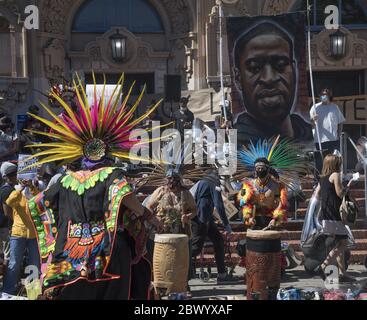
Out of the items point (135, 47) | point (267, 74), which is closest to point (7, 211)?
point (267, 74)

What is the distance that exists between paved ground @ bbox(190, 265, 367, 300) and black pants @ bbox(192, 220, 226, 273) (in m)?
0.31

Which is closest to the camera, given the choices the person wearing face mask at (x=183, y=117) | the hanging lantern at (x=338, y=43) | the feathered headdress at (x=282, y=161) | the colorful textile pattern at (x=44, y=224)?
the colorful textile pattern at (x=44, y=224)

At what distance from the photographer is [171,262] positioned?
345 inches

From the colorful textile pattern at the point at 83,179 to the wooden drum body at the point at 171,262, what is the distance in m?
2.31

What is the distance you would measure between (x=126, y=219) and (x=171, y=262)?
7.21 feet

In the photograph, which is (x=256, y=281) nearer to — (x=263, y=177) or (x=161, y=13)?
(x=263, y=177)

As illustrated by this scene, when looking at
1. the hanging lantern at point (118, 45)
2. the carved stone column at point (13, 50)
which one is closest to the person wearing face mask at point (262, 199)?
the hanging lantern at point (118, 45)

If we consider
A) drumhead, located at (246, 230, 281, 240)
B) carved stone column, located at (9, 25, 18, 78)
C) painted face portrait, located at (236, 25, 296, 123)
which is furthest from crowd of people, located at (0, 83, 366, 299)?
carved stone column, located at (9, 25, 18, 78)

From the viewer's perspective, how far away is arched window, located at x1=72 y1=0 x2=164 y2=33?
57.9 feet

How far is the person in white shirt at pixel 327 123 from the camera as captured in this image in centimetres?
1338

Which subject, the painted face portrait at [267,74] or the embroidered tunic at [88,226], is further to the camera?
the painted face portrait at [267,74]

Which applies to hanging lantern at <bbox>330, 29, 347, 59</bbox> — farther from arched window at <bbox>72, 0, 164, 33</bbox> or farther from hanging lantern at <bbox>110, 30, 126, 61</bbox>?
hanging lantern at <bbox>110, 30, 126, 61</bbox>

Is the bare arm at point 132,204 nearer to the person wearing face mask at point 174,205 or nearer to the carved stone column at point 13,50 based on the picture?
the person wearing face mask at point 174,205
